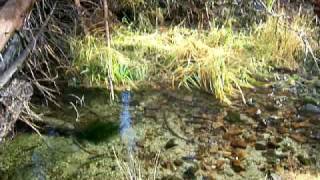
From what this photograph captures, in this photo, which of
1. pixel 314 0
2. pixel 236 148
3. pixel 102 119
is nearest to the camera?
pixel 236 148

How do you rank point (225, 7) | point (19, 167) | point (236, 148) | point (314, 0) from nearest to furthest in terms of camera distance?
point (19, 167) < point (236, 148) < point (314, 0) < point (225, 7)

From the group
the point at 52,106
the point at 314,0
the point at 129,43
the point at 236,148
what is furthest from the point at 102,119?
the point at 314,0

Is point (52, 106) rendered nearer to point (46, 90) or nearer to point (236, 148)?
point (46, 90)

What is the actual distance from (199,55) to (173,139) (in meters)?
1.72

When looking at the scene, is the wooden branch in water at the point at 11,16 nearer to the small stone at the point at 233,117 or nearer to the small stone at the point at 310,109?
the small stone at the point at 233,117

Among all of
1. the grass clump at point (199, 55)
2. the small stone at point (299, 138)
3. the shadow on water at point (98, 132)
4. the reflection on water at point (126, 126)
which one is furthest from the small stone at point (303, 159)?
the shadow on water at point (98, 132)

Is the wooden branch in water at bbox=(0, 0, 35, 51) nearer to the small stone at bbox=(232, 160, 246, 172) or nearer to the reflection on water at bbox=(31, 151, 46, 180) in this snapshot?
the reflection on water at bbox=(31, 151, 46, 180)

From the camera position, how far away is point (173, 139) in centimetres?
492

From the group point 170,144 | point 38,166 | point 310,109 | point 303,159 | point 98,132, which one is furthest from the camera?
point 310,109

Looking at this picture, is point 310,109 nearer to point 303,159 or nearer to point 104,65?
point 303,159

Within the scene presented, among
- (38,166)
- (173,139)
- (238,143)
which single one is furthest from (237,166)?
(38,166)

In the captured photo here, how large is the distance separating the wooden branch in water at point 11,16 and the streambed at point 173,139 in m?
1.15

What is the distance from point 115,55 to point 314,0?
2770 millimetres

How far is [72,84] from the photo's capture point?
6191 mm
